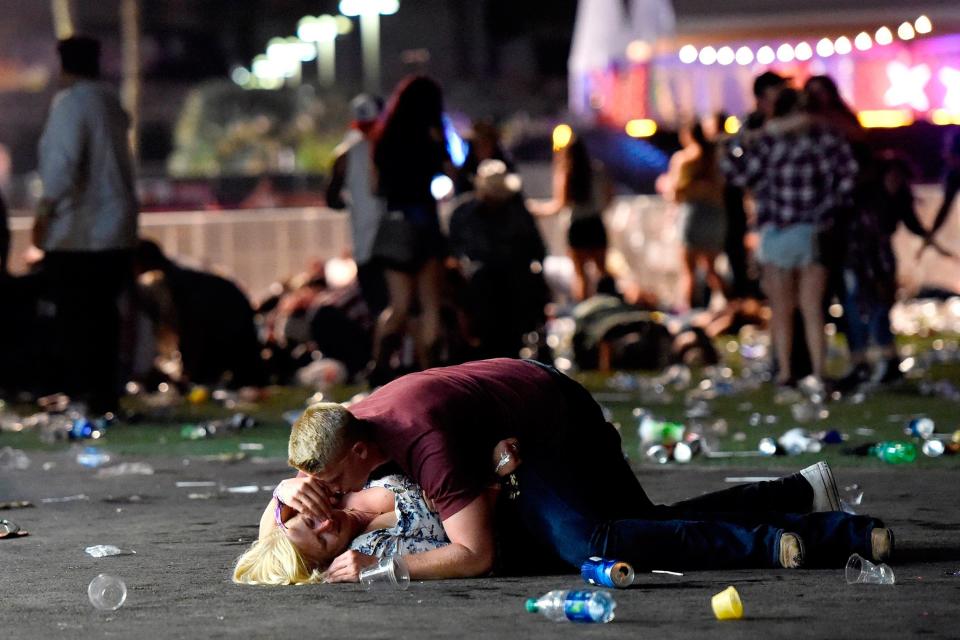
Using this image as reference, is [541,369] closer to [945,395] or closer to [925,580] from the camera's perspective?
[925,580]

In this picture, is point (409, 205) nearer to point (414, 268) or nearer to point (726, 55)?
point (414, 268)

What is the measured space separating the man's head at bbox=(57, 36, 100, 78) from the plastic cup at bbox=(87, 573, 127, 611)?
6.15m

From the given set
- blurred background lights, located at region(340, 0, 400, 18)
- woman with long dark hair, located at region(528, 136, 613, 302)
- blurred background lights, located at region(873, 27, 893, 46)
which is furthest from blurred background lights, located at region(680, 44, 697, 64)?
woman with long dark hair, located at region(528, 136, 613, 302)

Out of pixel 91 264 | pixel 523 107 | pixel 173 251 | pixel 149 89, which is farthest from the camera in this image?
pixel 149 89

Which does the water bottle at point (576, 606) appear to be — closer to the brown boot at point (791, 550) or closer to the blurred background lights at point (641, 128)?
the brown boot at point (791, 550)

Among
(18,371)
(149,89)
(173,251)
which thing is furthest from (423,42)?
(18,371)

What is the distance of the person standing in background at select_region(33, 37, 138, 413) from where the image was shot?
11.2 metres

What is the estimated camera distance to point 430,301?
12.5 meters

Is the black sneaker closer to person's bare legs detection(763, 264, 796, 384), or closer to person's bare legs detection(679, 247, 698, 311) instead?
person's bare legs detection(763, 264, 796, 384)

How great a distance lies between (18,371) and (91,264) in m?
1.91

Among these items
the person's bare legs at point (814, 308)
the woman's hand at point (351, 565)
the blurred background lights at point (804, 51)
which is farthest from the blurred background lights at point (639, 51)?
the woman's hand at point (351, 565)

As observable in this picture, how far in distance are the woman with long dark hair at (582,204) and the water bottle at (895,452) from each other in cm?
781

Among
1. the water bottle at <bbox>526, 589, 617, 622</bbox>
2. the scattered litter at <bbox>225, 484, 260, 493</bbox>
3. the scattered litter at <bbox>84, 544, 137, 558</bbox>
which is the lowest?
the scattered litter at <bbox>225, 484, 260, 493</bbox>

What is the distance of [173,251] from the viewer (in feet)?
59.3
